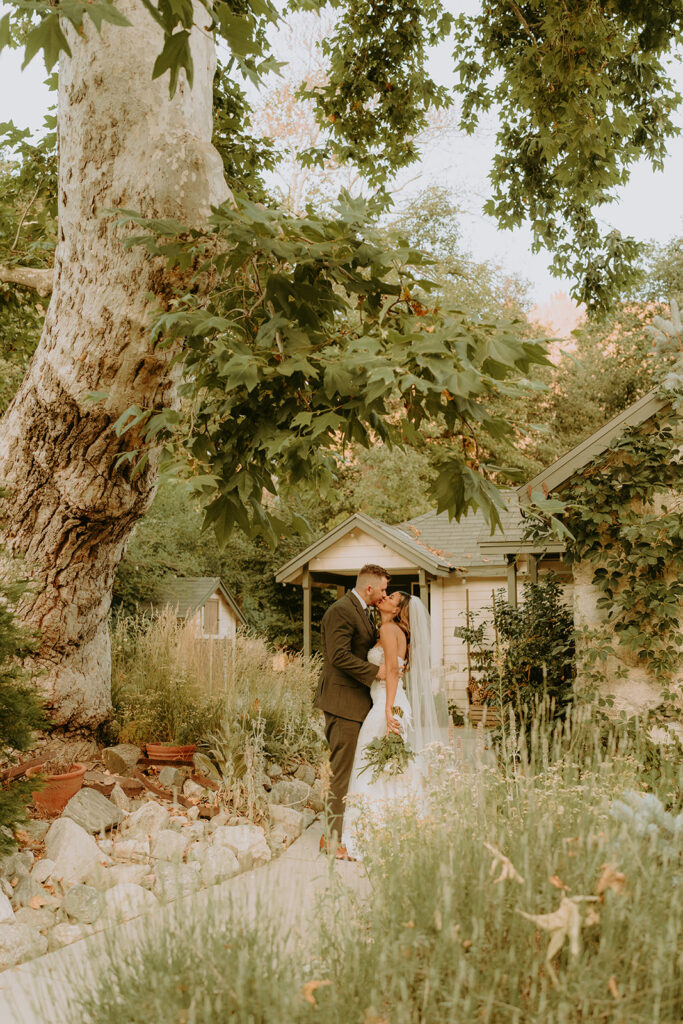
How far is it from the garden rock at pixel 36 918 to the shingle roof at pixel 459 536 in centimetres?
1335

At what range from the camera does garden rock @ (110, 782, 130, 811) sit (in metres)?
6.15

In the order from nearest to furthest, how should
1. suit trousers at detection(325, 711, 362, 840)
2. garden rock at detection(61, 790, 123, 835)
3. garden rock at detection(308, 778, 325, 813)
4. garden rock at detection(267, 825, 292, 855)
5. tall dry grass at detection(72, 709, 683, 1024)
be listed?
tall dry grass at detection(72, 709, 683, 1024)
garden rock at detection(61, 790, 123, 835)
garden rock at detection(267, 825, 292, 855)
suit trousers at detection(325, 711, 362, 840)
garden rock at detection(308, 778, 325, 813)

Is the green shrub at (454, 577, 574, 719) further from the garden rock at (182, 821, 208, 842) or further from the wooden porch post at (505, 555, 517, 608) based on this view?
the garden rock at (182, 821, 208, 842)

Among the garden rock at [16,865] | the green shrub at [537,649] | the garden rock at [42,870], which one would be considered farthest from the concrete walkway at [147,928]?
the green shrub at [537,649]

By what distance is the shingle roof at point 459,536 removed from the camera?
17688 mm

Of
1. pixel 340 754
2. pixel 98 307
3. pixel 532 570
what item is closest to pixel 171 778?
pixel 340 754

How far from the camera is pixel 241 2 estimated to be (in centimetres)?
684

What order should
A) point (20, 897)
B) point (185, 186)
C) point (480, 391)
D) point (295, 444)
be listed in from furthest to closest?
point (185, 186) < point (20, 897) < point (295, 444) < point (480, 391)

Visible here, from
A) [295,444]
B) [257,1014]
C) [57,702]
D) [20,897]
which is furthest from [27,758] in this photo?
[257,1014]

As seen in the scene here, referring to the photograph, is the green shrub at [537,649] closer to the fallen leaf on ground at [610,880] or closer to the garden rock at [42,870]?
the garden rock at [42,870]

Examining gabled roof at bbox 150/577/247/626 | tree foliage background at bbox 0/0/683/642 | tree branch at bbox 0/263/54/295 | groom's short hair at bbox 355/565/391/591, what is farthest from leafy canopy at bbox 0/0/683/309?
gabled roof at bbox 150/577/247/626

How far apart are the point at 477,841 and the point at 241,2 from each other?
6.87 metres

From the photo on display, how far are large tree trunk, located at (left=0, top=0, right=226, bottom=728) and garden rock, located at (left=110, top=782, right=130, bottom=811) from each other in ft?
3.45

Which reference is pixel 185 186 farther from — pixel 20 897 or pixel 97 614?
pixel 20 897
